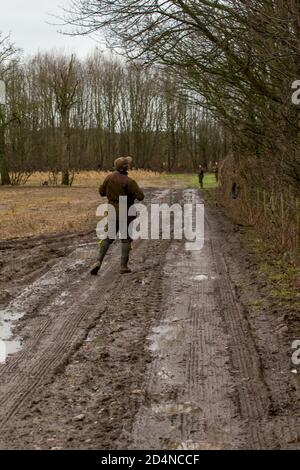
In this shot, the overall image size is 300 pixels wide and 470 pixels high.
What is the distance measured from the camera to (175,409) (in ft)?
15.0

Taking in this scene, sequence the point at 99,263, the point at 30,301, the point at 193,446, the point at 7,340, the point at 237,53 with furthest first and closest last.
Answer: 1. the point at 237,53
2. the point at 99,263
3. the point at 30,301
4. the point at 7,340
5. the point at 193,446

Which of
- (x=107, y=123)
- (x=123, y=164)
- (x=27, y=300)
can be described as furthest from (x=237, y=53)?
(x=107, y=123)

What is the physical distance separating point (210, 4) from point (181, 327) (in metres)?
6.57

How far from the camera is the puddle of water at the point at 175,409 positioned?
14.8 ft

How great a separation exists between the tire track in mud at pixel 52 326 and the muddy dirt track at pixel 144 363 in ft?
0.05

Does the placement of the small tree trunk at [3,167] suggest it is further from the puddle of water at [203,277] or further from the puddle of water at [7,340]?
the puddle of water at [7,340]

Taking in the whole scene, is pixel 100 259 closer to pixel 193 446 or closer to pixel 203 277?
pixel 203 277

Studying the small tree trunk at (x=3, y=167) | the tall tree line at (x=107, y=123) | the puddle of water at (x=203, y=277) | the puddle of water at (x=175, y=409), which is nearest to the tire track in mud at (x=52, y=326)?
the puddle of water at (x=175, y=409)

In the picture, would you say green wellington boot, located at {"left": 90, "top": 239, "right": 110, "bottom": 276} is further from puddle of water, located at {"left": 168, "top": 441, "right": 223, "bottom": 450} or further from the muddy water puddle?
puddle of water, located at {"left": 168, "top": 441, "right": 223, "bottom": 450}

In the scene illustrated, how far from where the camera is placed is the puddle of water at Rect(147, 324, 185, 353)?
6.15 m

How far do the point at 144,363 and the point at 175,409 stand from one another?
1.09 metres

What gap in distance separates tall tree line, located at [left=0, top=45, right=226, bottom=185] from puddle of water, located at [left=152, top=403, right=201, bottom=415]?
42548 mm

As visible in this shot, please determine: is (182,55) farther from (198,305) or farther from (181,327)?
(181,327)

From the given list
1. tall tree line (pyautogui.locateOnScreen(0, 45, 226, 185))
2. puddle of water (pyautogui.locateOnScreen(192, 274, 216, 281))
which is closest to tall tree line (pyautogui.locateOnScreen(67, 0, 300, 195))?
puddle of water (pyautogui.locateOnScreen(192, 274, 216, 281))
